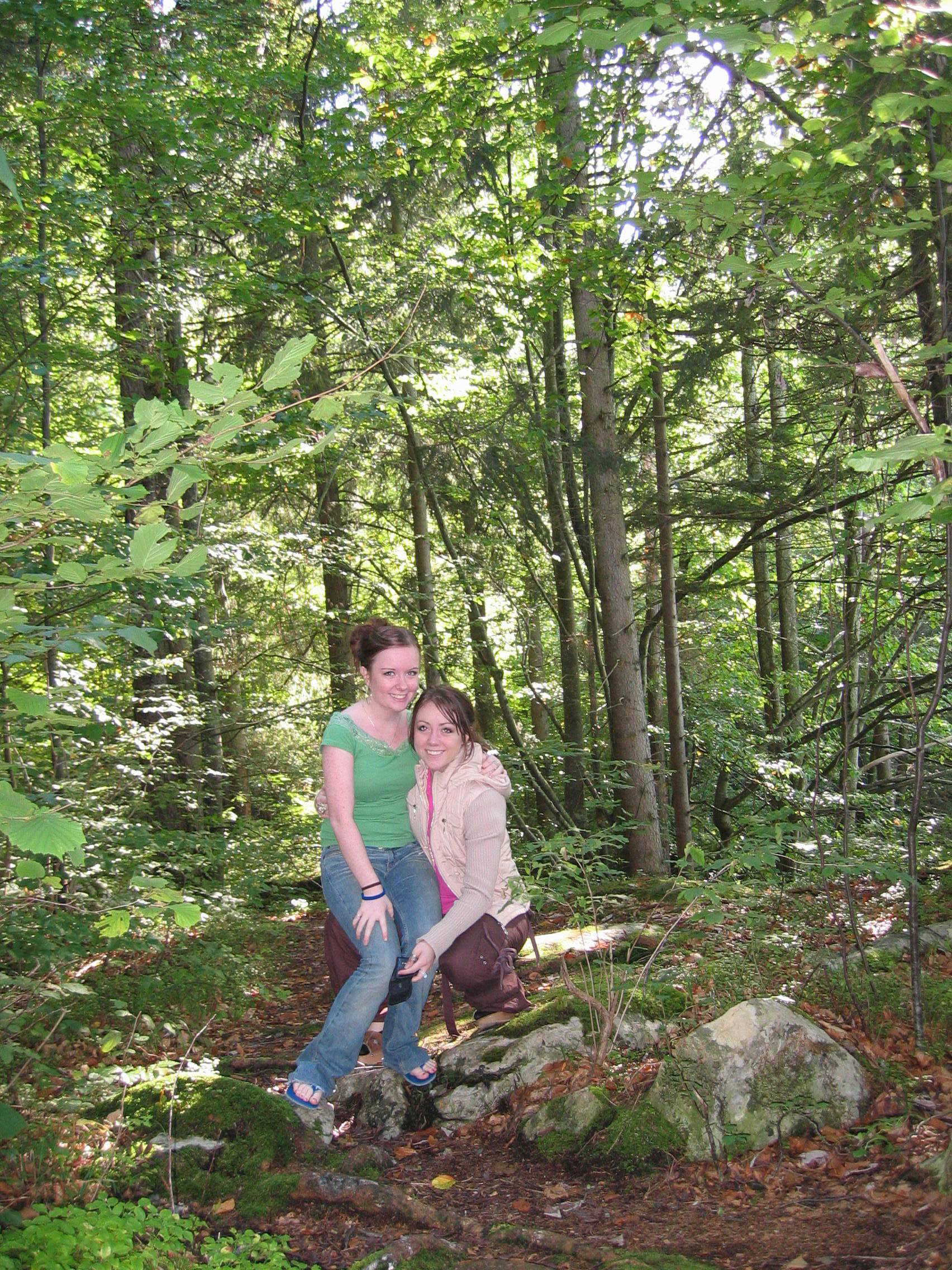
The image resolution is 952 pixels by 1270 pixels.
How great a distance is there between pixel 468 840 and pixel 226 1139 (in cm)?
138

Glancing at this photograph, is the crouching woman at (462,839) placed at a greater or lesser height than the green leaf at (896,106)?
lesser

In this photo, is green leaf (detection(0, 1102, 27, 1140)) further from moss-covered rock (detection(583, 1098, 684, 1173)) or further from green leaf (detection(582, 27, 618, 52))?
green leaf (detection(582, 27, 618, 52))

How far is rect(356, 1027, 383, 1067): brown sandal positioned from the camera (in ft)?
13.2

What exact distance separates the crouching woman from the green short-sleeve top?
0.17 ft

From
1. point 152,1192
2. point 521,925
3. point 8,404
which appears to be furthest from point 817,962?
point 8,404

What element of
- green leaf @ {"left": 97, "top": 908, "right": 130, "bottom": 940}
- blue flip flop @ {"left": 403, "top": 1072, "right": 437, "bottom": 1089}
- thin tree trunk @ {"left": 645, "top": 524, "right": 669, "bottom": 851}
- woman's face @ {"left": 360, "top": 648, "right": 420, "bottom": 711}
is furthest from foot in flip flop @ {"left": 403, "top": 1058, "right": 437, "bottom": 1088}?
thin tree trunk @ {"left": 645, "top": 524, "right": 669, "bottom": 851}

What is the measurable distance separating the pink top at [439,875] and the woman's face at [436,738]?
0.08 meters

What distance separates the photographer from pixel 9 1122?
2.65m

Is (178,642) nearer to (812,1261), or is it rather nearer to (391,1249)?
(391,1249)

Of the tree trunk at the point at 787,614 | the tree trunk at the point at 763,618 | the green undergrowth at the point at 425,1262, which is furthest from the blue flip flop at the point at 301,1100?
the tree trunk at the point at 787,614

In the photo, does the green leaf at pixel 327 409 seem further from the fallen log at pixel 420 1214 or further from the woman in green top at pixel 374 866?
the fallen log at pixel 420 1214

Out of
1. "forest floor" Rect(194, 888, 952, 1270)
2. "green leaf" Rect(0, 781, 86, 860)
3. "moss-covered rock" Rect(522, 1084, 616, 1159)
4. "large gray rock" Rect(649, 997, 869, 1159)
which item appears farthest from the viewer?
"moss-covered rock" Rect(522, 1084, 616, 1159)

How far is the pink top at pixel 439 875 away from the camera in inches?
152

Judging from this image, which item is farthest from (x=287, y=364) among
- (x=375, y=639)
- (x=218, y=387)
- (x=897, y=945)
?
(x=897, y=945)
